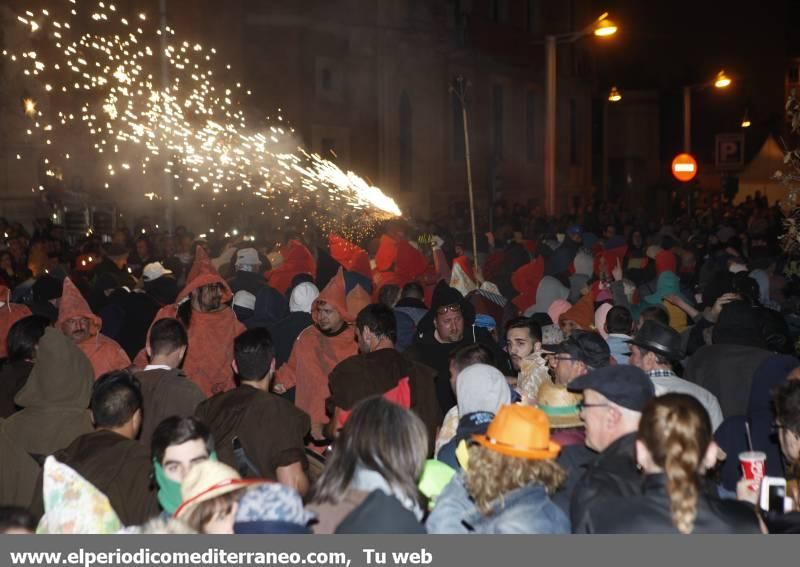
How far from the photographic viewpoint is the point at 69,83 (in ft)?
73.4

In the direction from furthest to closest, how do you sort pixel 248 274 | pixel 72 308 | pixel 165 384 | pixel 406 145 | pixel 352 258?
pixel 406 145
pixel 352 258
pixel 248 274
pixel 72 308
pixel 165 384

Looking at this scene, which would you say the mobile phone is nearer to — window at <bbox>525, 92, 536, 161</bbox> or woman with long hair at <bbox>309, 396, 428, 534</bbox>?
woman with long hair at <bbox>309, 396, 428, 534</bbox>

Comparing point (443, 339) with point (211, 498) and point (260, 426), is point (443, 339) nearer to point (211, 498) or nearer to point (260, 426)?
point (260, 426)

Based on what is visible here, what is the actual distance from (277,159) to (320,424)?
18583 mm

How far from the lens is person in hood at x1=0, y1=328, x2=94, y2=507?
18.7 ft

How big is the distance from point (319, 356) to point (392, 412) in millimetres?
3311

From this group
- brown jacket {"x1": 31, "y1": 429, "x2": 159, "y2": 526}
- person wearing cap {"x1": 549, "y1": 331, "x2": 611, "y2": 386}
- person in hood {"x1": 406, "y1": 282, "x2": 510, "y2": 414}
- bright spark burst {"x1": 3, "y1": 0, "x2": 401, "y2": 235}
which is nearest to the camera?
brown jacket {"x1": 31, "y1": 429, "x2": 159, "y2": 526}

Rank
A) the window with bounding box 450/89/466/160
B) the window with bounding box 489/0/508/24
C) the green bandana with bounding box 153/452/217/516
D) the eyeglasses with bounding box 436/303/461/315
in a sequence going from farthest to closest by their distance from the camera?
the window with bounding box 489/0/508/24
the window with bounding box 450/89/466/160
the eyeglasses with bounding box 436/303/461/315
the green bandana with bounding box 153/452/217/516

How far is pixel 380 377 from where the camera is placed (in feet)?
21.6

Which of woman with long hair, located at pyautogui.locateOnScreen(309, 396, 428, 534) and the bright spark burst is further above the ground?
the bright spark burst

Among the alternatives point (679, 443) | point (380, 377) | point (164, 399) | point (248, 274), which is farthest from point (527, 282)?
point (679, 443)

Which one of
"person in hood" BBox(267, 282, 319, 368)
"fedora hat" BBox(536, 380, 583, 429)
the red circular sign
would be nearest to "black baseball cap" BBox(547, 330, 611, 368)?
"fedora hat" BBox(536, 380, 583, 429)

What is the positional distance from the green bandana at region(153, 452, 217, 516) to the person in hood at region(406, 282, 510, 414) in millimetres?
3486
